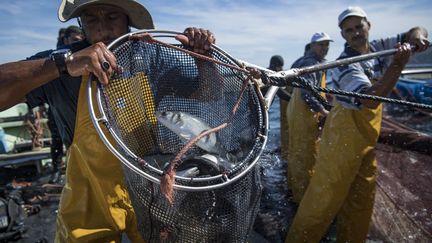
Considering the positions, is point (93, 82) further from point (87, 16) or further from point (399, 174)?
point (399, 174)

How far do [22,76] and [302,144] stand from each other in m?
A: 4.04

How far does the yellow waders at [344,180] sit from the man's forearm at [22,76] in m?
2.56

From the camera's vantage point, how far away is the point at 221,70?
1931 mm

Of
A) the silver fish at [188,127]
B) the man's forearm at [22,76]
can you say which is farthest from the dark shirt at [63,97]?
the silver fish at [188,127]

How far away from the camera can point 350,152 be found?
3182 millimetres

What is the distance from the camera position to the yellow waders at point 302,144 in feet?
16.1

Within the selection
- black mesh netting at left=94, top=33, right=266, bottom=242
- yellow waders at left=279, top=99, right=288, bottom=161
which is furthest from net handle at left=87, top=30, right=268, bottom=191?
yellow waders at left=279, top=99, right=288, bottom=161

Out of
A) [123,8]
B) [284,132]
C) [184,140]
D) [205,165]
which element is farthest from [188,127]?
[284,132]

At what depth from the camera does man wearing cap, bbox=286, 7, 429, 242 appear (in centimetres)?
316

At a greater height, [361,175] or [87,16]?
[87,16]

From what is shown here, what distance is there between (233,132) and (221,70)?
1.16ft

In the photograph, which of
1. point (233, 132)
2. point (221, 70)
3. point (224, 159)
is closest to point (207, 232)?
point (224, 159)

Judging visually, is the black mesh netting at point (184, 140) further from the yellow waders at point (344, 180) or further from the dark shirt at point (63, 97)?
the yellow waders at point (344, 180)

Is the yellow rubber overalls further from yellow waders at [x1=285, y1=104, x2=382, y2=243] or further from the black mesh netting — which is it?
the black mesh netting
